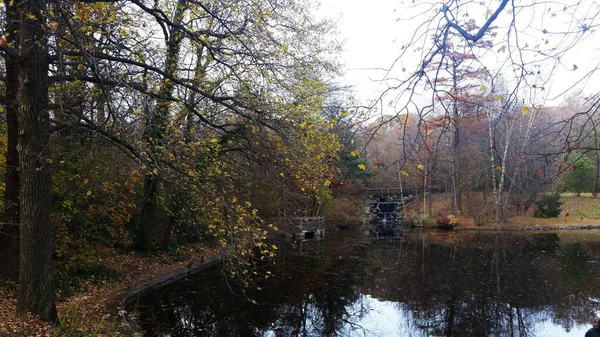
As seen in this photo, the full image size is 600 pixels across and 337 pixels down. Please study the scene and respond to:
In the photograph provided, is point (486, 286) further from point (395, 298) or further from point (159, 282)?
point (159, 282)

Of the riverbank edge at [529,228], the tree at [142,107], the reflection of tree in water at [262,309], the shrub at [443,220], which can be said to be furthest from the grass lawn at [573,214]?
the tree at [142,107]

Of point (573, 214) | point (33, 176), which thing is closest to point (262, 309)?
point (33, 176)

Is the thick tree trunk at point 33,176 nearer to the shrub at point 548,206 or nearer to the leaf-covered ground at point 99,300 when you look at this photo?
the leaf-covered ground at point 99,300

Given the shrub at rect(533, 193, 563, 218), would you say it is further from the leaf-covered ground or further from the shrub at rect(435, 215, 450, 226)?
the leaf-covered ground

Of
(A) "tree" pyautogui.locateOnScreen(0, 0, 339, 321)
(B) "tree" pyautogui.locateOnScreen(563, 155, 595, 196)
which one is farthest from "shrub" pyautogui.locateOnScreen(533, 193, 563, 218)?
(A) "tree" pyautogui.locateOnScreen(0, 0, 339, 321)

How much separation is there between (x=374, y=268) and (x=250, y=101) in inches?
404

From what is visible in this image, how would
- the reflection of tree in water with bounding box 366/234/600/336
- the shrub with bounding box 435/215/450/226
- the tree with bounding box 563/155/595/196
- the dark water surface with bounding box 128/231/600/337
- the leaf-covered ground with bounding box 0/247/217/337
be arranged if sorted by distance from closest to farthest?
the leaf-covered ground with bounding box 0/247/217/337
the dark water surface with bounding box 128/231/600/337
the reflection of tree in water with bounding box 366/234/600/336
the shrub with bounding box 435/215/450/226
the tree with bounding box 563/155/595/196

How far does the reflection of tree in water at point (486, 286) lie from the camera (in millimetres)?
9742

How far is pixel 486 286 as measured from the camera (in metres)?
12.9

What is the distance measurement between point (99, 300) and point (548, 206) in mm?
31013

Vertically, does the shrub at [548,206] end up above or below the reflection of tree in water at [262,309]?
above

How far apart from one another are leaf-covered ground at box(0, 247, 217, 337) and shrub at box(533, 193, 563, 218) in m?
24.8

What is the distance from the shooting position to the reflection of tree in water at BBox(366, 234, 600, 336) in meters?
9.74

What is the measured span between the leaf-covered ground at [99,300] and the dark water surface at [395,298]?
745mm
